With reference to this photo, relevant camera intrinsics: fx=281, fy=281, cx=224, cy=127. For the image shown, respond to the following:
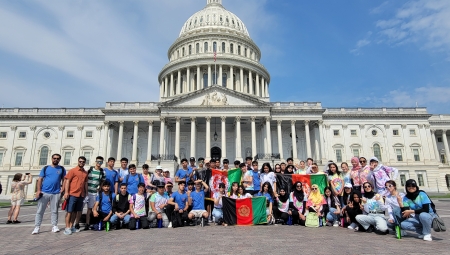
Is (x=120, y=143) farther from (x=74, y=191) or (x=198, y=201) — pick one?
(x=198, y=201)

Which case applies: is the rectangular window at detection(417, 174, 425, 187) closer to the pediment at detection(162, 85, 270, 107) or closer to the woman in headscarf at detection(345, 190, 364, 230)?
the pediment at detection(162, 85, 270, 107)

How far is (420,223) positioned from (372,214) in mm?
1332

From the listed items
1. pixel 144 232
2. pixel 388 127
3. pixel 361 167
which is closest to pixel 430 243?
pixel 361 167

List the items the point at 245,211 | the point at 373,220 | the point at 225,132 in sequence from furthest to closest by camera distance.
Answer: the point at 225,132
the point at 245,211
the point at 373,220

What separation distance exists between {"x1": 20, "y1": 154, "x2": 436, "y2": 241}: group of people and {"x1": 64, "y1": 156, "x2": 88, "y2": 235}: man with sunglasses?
3 centimetres

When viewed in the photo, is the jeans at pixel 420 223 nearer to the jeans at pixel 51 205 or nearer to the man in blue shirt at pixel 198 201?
the man in blue shirt at pixel 198 201

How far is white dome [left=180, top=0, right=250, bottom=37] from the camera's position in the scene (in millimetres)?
67625

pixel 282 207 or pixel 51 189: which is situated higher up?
pixel 51 189

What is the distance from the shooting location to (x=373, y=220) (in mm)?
9102

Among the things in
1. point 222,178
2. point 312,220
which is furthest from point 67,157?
point 312,220

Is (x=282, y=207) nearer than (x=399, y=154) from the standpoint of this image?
Yes

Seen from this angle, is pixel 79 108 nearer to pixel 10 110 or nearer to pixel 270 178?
pixel 10 110

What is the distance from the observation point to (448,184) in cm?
5200

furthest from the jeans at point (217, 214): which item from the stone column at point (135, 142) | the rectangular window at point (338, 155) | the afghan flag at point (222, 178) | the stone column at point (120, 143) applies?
the rectangular window at point (338, 155)
